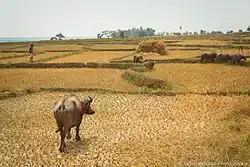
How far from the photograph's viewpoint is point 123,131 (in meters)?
9.83

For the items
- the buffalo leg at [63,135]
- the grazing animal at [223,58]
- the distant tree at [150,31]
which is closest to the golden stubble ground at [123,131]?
the buffalo leg at [63,135]

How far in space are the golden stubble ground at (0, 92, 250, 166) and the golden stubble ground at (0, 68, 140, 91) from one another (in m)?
1.86

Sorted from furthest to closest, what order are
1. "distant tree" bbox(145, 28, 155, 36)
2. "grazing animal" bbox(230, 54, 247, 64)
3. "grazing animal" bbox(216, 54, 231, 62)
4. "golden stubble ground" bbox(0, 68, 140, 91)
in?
"distant tree" bbox(145, 28, 155, 36) < "grazing animal" bbox(216, 54, 231, 62) < "grazing animal" bbox(230, 54, 247, 64) < "golden stubble ground" bbox(0, 68, 140, 91)

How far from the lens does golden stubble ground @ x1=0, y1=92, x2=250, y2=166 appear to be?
7805 mm

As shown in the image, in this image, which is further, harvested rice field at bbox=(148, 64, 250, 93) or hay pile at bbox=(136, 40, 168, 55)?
hay pile at bbox=(136, 40, 168, 55)

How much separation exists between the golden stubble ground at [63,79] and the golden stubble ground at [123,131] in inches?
73.0

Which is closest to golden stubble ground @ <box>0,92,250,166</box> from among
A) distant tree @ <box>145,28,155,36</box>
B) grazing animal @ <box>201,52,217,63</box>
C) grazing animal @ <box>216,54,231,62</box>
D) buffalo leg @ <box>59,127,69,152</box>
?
buffalo leg @ <box>59,127,69,152</box>

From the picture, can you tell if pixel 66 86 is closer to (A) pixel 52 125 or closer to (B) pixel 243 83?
(A) pixel 52 125

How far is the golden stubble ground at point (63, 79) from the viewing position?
1631 cm

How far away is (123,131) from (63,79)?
30.0 feet

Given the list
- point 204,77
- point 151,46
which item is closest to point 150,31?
point 151,46

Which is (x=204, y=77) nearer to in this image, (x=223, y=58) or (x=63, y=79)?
(x=223, y=58)

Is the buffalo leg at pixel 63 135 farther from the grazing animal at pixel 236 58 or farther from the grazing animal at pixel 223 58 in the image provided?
the grazing animal at pixel 223 58

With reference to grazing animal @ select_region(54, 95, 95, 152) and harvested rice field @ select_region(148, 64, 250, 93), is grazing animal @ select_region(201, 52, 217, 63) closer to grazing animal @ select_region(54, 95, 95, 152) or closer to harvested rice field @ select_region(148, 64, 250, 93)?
harvested rice field @ select_region(148, 64, 250, 93)
